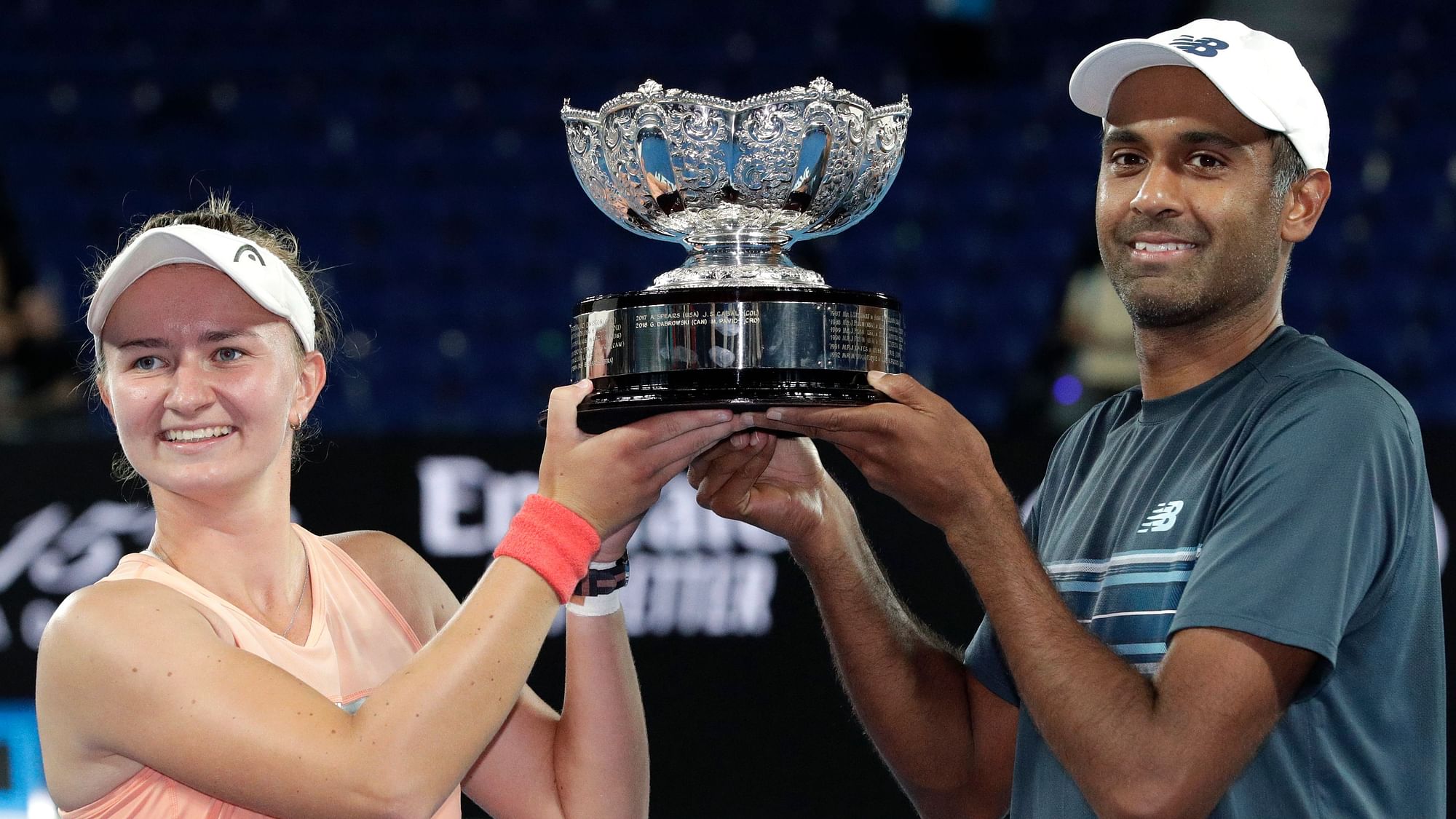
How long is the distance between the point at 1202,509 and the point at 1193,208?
38 cm

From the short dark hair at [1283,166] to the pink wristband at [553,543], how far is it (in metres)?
0.97

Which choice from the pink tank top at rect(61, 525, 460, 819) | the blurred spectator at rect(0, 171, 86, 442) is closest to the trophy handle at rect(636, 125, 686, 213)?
the pink tank top at rect(61, 525, 460, 819)

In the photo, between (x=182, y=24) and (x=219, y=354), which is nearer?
(x=219, y=354)

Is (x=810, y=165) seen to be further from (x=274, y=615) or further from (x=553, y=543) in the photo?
(x=274, y=615)

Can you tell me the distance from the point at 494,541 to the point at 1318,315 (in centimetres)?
385

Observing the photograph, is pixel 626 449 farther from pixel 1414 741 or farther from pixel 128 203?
pixel 128 203

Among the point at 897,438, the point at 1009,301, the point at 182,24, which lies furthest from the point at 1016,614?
the point at 182,24

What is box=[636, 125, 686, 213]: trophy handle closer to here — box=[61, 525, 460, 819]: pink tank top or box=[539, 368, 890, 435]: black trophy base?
box=[539, 368, 890, 435]: black trophy base

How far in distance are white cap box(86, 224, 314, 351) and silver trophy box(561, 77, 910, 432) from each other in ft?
1.34

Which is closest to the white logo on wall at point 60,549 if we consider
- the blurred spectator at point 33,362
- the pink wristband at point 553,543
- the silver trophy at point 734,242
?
the blurred spectator at point 33,362

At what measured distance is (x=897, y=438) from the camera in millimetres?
1877

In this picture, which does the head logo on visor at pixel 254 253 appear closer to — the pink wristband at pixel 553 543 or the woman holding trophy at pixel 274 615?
the woman holding trophy at pixel 274 615

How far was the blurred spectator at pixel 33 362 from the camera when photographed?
5703 mm

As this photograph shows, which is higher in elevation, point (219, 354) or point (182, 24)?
point (182, 24)
